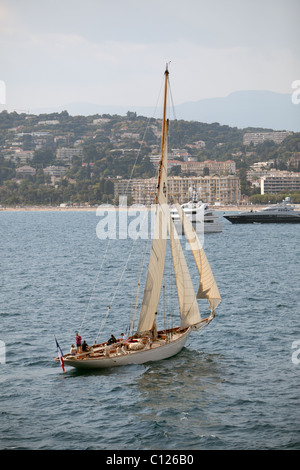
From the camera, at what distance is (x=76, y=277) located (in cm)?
6575

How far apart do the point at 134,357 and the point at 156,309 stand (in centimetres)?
313

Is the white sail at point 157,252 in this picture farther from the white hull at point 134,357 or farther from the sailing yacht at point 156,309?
the white hull at point 134,357

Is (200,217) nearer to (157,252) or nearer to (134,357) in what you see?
(157,252)

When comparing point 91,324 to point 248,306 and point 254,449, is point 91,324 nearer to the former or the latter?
point 248,306

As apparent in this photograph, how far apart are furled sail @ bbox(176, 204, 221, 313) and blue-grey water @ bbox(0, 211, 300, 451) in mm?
2812

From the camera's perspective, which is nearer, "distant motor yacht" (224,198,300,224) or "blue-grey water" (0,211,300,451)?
"blue-grey water" (0,211,300,451)

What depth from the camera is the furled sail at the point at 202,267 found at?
34.9m

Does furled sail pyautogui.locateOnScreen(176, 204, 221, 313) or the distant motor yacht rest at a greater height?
furled sail pyautogui.locateOnScreen(176, 204, 221, 313)

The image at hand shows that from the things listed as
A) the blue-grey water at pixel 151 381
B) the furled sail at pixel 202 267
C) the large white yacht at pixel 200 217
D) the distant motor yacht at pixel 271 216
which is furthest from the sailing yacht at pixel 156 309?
the distant motor yacht at pixel 271 216

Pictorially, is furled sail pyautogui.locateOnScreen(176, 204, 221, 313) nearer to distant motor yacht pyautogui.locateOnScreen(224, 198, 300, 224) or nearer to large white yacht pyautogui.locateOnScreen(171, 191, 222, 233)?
large white yacht pyautogui.locateOnScreen(171, 191, 222, 233)

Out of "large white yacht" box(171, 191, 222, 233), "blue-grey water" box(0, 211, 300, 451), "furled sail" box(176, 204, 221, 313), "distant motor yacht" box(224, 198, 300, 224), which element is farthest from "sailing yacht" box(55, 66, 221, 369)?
"distant motor yacht" box(224, 198, 300, 224)

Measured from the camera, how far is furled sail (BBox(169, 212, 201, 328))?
3456cm

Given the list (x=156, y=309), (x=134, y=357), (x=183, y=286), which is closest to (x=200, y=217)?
(x=183, y=286)
